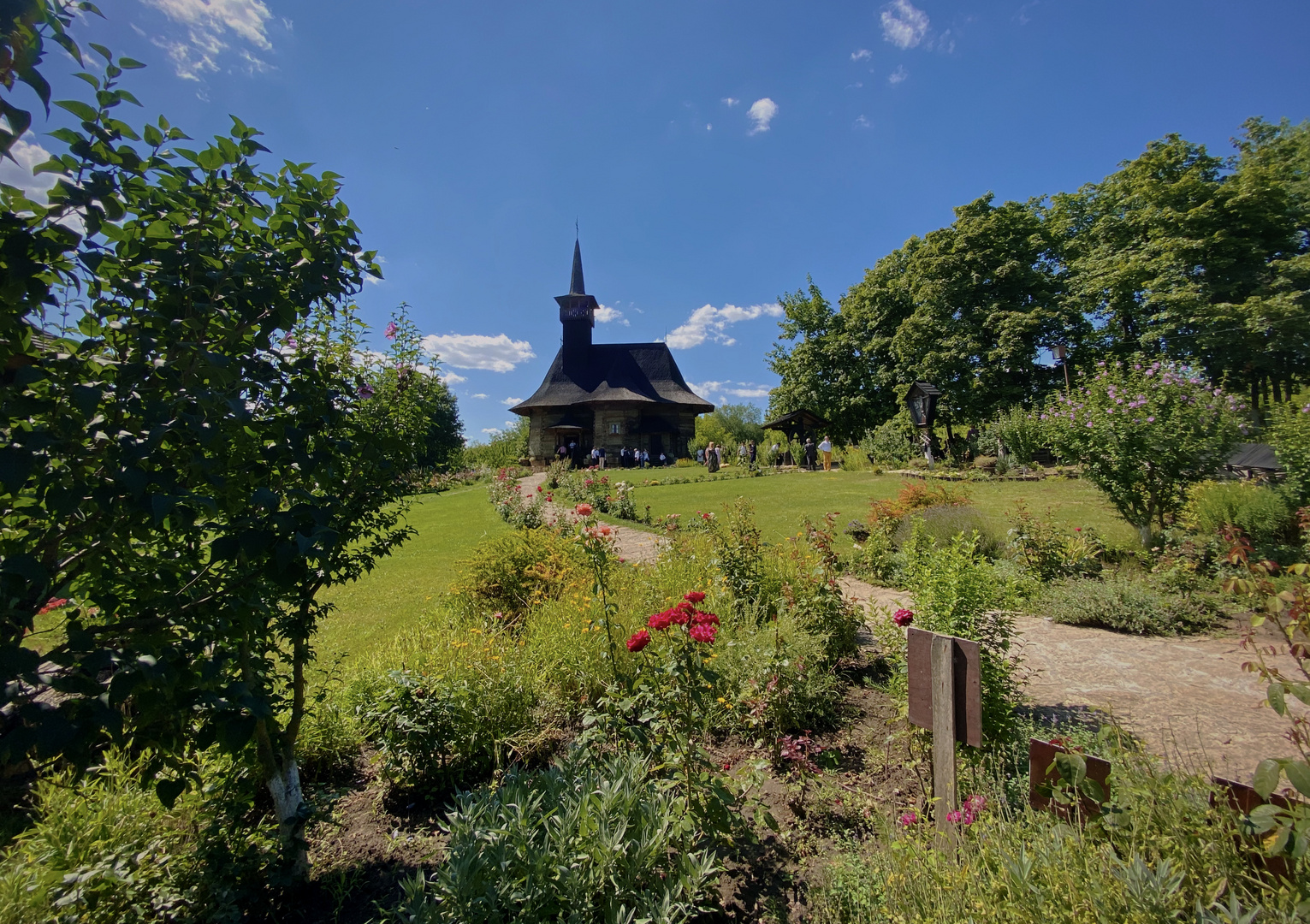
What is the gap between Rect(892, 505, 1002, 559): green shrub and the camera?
667 cm

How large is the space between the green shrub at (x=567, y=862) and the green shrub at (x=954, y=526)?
213 inches

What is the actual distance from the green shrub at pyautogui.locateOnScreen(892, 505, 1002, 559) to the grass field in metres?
0.34

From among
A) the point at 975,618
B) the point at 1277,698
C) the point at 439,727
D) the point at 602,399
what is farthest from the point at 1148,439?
the point at 602,399

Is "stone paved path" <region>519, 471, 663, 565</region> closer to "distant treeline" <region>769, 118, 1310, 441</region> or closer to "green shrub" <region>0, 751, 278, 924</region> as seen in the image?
"green shrub" <region>0, 751, 278, 924</region>

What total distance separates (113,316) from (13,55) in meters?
0.63

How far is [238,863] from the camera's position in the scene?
2.05 meters

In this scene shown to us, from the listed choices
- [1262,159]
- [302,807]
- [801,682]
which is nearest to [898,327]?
[1262,159]

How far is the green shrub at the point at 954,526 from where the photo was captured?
21.9 ft

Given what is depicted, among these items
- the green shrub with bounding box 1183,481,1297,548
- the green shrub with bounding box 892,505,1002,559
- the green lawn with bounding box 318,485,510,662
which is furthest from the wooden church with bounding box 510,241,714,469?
the green shrub with bounding box 1183,481,1297,548

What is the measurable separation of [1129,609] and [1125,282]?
22.2 meters

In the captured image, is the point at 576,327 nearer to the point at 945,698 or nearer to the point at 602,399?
the point at 602,399

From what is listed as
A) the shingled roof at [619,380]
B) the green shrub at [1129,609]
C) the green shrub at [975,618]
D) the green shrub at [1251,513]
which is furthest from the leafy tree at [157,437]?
the shingled roof at [619,380]

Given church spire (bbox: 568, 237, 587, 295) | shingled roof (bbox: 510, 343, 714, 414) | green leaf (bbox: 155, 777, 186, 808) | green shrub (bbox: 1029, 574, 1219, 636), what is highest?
church spire (bbox: 568, 237, 587, 295)

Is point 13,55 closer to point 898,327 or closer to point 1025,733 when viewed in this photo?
point 1025,733
